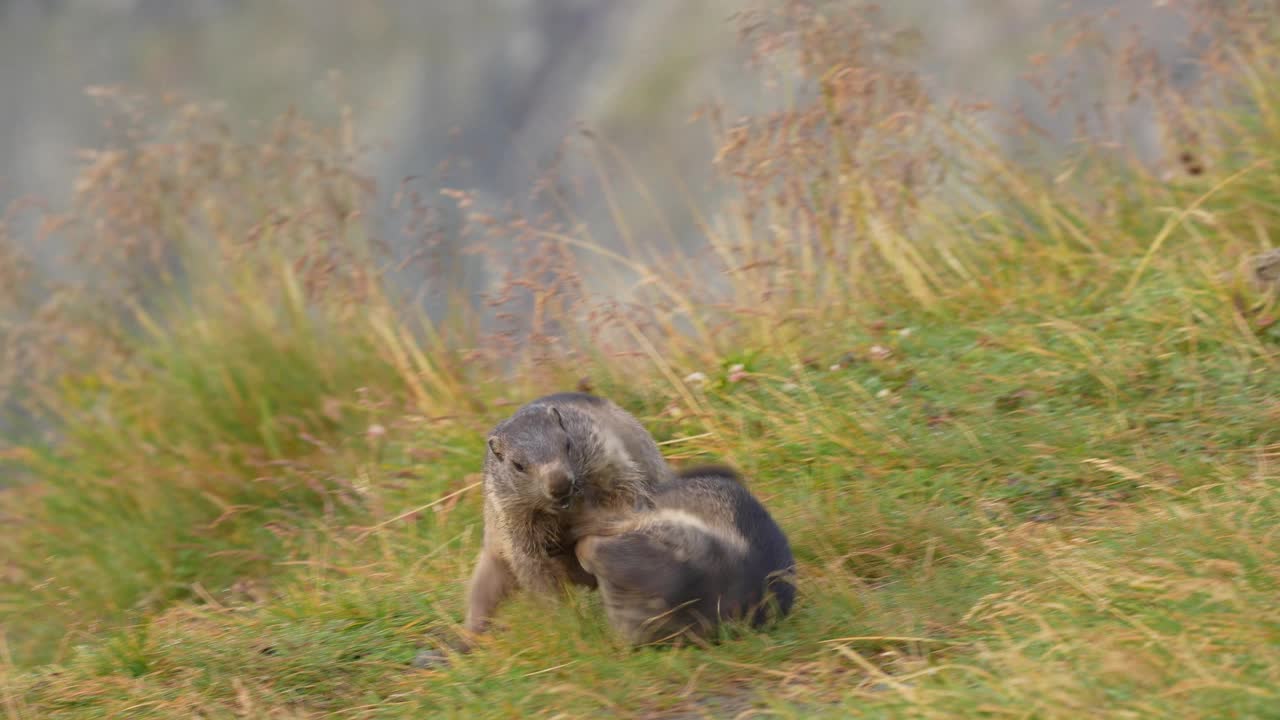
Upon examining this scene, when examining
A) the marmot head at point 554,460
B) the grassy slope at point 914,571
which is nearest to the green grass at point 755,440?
the grassy slope at point 914,571

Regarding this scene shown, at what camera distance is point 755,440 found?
5.11 meters

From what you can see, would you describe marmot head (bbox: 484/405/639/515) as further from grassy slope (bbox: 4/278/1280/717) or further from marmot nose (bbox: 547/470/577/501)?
grassy slope (bbox: 4/278/1280/717)

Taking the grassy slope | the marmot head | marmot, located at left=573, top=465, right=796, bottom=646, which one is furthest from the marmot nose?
the grassy slope

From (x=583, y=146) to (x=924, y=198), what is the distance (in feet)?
5.41

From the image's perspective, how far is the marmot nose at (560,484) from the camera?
3492mm

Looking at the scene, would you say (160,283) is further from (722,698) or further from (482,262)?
(722,698)

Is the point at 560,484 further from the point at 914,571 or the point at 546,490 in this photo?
the point at 914,571

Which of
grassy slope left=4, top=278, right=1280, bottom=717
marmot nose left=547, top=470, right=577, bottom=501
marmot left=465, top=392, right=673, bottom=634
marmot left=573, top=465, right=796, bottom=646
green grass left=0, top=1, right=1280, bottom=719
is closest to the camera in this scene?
grassy slope left=4, top=278, right=1280, bottom=717

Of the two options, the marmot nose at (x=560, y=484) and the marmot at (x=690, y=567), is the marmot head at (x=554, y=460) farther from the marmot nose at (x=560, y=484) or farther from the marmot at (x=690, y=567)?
the marmot at (x=690, y=567)

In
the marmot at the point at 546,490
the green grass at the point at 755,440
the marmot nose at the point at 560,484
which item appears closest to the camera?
the green grass at the point at 755,440

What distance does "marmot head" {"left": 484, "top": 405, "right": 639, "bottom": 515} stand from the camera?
139 inches

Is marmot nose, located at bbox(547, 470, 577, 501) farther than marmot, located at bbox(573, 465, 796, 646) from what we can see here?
Yes

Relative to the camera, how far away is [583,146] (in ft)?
21.8

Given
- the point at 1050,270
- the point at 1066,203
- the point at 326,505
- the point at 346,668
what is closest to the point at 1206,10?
the point at 1066,203
